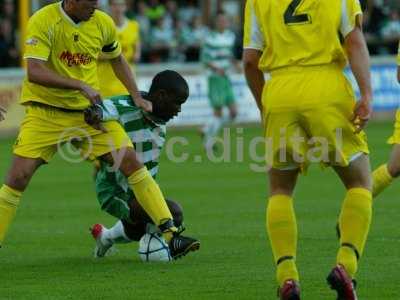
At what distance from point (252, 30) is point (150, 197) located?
2346 millimetres

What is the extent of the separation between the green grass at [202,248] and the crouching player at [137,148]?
11.4 inches

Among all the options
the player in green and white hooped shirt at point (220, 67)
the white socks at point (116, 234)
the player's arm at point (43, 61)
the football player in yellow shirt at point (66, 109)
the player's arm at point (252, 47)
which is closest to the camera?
the player's arm at point (252, 47)

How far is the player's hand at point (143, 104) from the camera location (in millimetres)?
10271

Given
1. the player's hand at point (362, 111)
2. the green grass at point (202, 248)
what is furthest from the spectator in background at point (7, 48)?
the player's hand at point (362, 111)

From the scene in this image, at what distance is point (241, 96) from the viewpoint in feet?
87.7

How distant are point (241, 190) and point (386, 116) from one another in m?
12.2

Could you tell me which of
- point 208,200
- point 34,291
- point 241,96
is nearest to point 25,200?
point 208,200

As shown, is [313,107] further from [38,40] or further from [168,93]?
[38,40]

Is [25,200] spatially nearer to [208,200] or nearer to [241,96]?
[208,200]

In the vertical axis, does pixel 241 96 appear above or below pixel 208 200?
below

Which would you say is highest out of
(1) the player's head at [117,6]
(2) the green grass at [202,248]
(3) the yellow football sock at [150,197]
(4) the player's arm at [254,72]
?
(4) the player's arm at [254,72]

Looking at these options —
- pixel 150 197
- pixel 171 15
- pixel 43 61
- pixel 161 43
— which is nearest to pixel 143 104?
pixel 150 197

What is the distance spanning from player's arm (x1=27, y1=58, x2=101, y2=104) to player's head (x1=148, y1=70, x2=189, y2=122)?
0.76 meters

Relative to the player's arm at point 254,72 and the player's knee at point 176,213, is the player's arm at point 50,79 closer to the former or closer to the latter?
the player's knee at point 176,213
